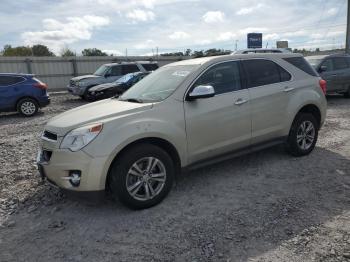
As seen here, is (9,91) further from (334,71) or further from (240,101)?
(334,71)

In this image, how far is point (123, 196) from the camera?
13.0 feet

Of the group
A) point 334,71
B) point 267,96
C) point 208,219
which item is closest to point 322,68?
point 334,71

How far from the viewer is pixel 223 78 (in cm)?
487

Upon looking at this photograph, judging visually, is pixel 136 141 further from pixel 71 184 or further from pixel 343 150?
pixel 343 150

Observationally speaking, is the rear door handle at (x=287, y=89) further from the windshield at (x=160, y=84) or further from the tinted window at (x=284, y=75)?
the windshield at (x=160, y=84)

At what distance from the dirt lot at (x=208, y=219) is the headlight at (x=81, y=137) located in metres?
0.65

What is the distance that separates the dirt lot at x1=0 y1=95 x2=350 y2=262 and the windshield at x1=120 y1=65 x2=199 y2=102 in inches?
51.6

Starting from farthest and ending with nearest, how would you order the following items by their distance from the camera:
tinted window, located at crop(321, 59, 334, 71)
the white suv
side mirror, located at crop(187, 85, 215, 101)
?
tinted window, located at crop(321, 59, 334, 71) → side mirror, located at crop(187, 85, 215, 101) → the white suv

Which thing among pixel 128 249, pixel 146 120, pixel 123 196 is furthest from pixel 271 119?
pixel 128 249

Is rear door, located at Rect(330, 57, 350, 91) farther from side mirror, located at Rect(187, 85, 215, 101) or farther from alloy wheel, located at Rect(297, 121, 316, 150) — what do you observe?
side mirror, located at Rect(187, 85, 215, 101)

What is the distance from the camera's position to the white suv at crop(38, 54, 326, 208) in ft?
12.7

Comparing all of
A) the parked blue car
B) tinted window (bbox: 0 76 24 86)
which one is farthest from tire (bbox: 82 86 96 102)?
tinted window (bbox: 0 76 24 86)

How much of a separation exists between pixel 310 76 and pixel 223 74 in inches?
71.5

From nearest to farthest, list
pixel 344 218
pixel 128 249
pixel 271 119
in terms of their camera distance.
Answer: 1. pixel 128 249
2. pixel 344 218
3. pixel 271 119
